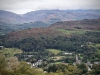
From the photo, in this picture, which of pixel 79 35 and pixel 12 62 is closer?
pixel 12 62

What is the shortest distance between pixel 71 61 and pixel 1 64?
33134 mm

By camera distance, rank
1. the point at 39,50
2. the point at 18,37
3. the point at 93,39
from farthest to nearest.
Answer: the point at 18,37
the point at 93,39
the point at 39,50

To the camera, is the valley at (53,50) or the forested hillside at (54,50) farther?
the forested hillside at (54,50)

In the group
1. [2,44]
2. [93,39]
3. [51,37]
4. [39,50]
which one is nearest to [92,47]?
[93,39]

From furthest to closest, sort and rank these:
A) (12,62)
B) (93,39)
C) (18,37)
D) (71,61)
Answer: (18,37)
(93,39)
(71,61)
(12,62)

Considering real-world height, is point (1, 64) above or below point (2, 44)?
above

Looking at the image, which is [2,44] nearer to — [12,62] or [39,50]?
[39,50]

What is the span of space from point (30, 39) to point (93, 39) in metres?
29.9

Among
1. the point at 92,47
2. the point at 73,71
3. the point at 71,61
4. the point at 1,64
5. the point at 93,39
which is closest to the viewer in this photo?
the point at 1,64

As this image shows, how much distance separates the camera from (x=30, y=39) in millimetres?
105688

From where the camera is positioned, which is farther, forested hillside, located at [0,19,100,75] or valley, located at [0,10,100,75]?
forested hillside, located at [0,19,100,75]

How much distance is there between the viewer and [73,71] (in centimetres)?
4672

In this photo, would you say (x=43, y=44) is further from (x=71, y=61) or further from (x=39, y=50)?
(x=71, y=61)

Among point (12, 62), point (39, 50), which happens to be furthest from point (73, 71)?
point (39, 50)
